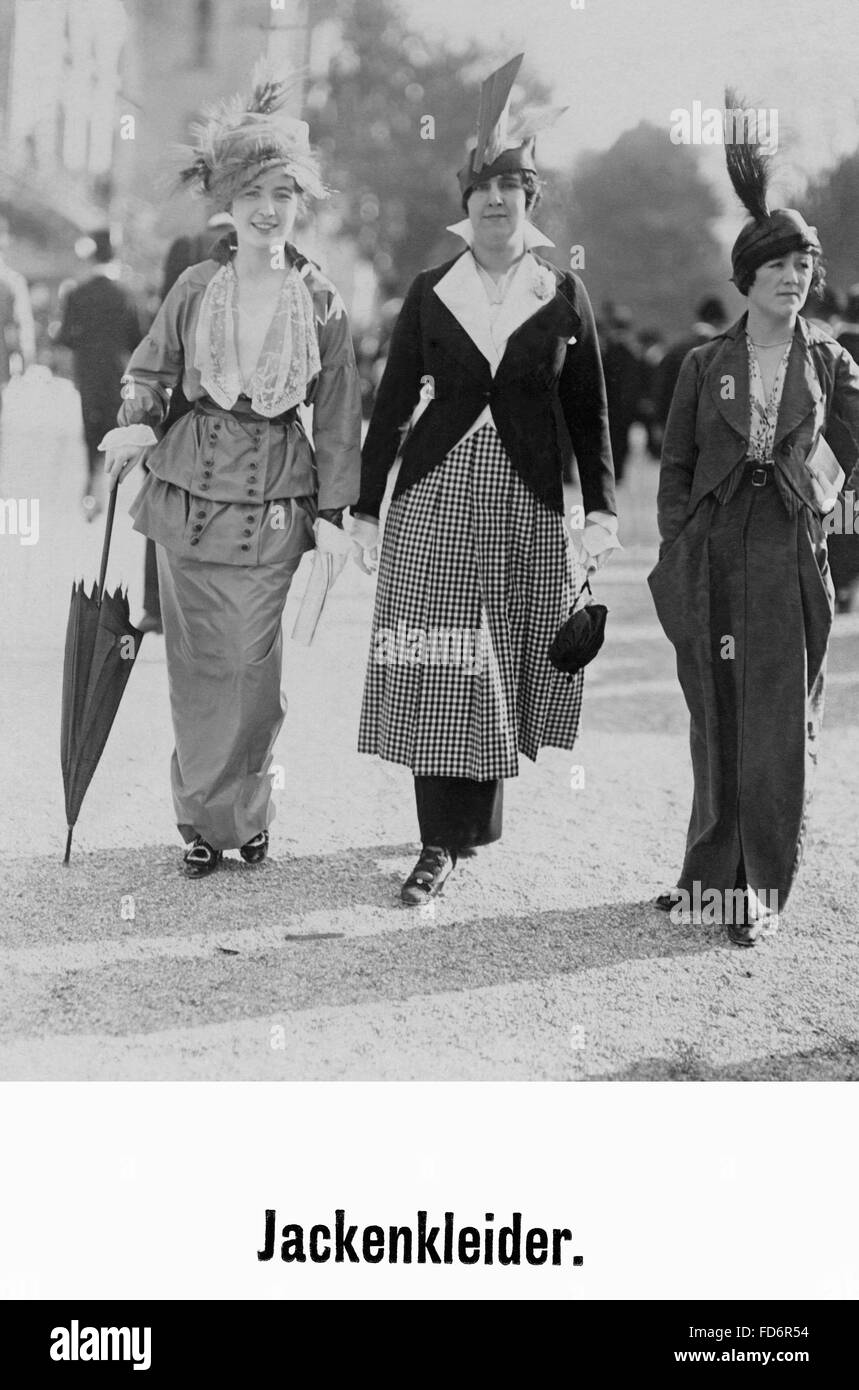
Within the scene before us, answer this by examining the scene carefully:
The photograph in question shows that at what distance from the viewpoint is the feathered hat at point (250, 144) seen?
3.84 m

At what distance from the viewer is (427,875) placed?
403cm

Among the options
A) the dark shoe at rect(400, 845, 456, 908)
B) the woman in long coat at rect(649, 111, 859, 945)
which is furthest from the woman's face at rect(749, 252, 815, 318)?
the dark shoe at rect(400, 845, 456, 908)

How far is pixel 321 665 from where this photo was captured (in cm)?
605

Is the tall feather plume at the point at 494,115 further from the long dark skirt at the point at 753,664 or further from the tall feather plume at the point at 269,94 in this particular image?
the long dark skirt at the point at 753,664

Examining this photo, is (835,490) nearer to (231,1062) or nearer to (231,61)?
(231,1062)

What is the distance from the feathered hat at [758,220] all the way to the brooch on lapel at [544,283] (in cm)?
47

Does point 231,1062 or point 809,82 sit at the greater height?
point 809,82

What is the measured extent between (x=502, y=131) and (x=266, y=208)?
66 centimetres

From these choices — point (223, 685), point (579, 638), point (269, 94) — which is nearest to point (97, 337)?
point (269, 94)

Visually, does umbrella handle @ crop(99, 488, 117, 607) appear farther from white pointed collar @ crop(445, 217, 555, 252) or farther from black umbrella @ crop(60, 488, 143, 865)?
white pointed collar @ crop(445, 217, 555, 252)
